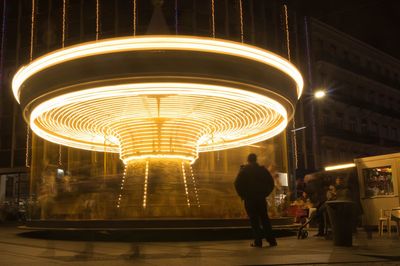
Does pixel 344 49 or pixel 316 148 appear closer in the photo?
pixel 316 148

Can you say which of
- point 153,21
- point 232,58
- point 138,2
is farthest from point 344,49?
point 232,58

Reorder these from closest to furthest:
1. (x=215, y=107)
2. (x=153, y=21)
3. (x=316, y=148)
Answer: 1. (x=215, y=107)
2. (x=153, y=21)
3. (x=316, y=148)

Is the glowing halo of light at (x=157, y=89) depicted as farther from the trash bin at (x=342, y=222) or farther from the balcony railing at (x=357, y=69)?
the balcony railing at (x=357, y=69)

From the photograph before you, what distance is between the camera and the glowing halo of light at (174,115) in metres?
10.4

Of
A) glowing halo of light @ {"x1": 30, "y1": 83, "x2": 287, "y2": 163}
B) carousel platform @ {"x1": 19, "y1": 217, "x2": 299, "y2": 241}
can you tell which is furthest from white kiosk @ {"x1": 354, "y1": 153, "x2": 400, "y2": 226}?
carousel platform @ {"x1": 19, "y1": 217, "x2": 299, "y2": 241}

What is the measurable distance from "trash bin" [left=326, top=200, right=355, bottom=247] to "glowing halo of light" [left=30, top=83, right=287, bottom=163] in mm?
3034

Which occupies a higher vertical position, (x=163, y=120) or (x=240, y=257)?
(x=163, y=120)

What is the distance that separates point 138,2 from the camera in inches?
1329

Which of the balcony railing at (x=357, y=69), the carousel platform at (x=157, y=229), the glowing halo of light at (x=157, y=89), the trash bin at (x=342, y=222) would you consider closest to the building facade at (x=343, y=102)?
the balcony railing at (x=357, y=69)

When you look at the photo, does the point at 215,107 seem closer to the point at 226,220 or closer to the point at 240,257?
the point at 226,220

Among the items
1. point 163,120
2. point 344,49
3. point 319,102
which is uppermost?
point 344,49

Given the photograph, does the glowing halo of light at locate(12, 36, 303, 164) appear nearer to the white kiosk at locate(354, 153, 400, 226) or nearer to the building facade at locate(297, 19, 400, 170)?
the white kiosk at locate(354, 153, 400, 226)

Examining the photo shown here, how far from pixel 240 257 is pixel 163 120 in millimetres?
6909

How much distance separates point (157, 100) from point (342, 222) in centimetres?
535
